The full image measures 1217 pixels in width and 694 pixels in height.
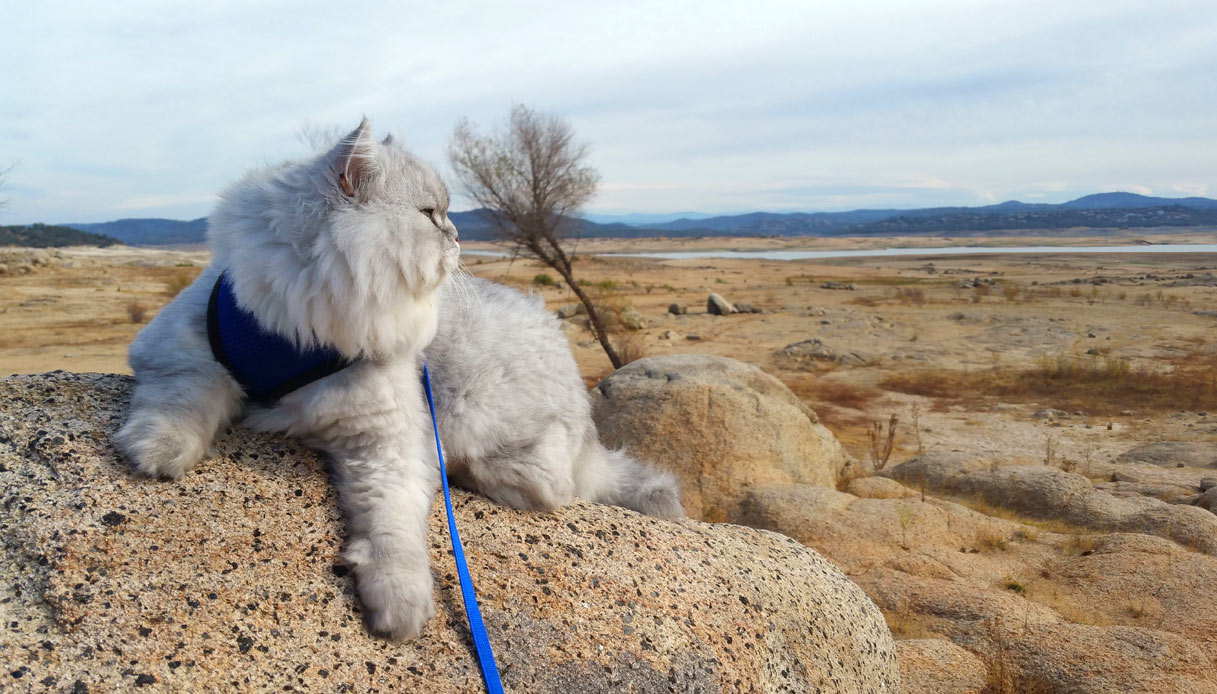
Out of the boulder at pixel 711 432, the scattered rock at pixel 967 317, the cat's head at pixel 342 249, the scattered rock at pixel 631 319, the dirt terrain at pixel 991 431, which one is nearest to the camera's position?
the cat's head at pixel 342 249

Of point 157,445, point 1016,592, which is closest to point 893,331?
point 1016,592

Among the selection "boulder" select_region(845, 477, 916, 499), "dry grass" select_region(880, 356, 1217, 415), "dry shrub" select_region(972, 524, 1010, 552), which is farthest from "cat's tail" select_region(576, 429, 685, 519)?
"dry grass" select_region(880, 356, 1217, 415)

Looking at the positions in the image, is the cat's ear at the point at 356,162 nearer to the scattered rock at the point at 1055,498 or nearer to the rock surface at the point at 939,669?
the rock surface at the point at 939,669

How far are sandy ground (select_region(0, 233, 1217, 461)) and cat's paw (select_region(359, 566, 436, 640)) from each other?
1062 cm

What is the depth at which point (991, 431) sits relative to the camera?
13.0 m

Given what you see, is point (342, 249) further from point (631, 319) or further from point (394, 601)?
point (631, 319)

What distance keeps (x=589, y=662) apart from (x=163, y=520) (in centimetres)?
146

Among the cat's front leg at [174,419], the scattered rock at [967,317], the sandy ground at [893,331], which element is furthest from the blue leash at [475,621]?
the scattered rock at [967,317]

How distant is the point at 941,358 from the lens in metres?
20.0

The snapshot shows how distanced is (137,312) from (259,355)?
77.2 feet

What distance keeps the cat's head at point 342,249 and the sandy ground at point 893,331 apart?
1046 centimetres

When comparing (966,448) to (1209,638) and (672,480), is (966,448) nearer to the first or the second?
(1209,638)

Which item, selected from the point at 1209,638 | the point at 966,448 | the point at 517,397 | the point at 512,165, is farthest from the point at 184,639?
the point at 512,165

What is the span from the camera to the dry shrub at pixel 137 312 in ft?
70.7
